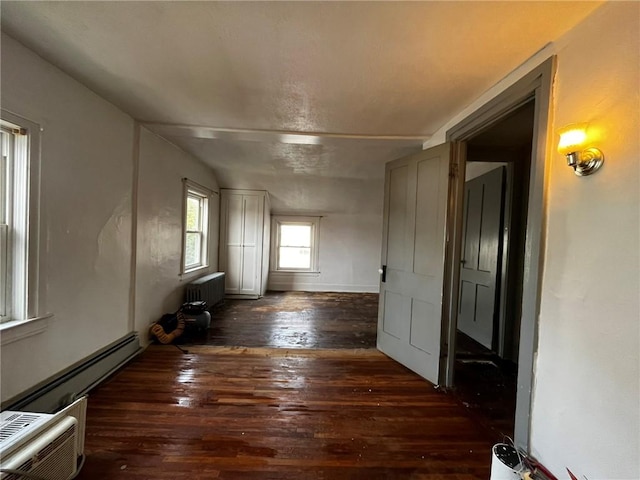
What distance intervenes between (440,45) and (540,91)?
1.94ft

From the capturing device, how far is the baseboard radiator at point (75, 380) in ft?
5.58

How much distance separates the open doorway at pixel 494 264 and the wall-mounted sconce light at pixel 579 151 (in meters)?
1.22

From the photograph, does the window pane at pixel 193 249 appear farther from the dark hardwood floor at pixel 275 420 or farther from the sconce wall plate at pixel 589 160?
the sconce wall plate at pixel 589 160

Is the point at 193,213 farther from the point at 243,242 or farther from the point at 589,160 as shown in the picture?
the point at 589,160

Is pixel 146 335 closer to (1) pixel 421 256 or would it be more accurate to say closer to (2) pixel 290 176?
(1) pixel 421 256

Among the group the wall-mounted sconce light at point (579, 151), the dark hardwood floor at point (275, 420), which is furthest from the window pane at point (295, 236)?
the wall-mounted sconce light at point (579, 151)

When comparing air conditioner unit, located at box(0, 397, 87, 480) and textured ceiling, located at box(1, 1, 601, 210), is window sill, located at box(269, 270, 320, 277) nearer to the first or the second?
textured ceiling, located at box(1, 1, 601, 210)

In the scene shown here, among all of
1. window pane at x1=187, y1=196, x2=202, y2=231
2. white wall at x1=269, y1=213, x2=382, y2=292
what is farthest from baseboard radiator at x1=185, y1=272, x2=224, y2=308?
white wall at x1=269, y1=213, x2=382, y2=292

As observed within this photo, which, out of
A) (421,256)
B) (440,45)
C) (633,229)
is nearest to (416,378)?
(421,256)

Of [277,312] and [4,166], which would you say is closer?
[4,166]

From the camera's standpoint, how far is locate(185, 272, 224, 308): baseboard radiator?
3.91 meters

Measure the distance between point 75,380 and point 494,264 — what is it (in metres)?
3.94

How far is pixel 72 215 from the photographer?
6.62 ft

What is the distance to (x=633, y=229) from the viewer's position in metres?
1.03
